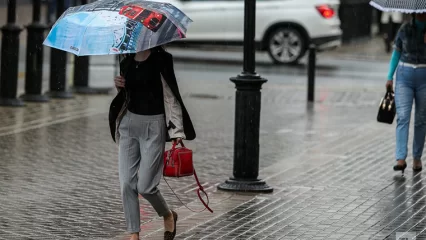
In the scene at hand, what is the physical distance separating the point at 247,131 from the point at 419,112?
2110mm

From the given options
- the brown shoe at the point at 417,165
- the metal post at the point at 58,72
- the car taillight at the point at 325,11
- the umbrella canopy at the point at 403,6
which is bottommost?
the brown shoe at the point at 417,165

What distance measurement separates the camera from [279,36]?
24.1 meters

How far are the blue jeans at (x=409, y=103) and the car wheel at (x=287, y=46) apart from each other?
12.8 m

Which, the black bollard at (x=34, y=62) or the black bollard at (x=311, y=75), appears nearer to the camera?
the black bollard at (x=34, y=62)

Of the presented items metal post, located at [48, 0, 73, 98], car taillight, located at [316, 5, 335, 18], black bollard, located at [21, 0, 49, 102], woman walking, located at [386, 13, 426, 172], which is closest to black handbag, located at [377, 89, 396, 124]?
woman walking, located at [386, 13, 426, 172]

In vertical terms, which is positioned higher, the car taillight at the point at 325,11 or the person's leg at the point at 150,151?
the car taillight at the point at 325,11

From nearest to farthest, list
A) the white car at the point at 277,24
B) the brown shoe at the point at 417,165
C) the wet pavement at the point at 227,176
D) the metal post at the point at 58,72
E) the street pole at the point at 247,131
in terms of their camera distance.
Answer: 1. the wet pavement at the point at 227,176
2. the street pole at the point at 247,131
3. the brown shoe at the point at 417,165
4. the metal post at the point at 58,72
5. the white car at the point at 277,24

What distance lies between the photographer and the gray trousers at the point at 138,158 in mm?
7523

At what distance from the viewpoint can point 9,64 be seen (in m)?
15.4

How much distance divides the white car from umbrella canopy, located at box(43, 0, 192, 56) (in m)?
16.5

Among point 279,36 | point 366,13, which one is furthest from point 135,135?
point 366,13

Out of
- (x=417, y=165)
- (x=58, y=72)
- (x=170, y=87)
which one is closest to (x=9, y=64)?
(x=58, y=72)

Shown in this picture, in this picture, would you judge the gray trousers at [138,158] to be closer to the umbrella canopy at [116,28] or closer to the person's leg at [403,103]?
the umbrella canopy at [116,28]

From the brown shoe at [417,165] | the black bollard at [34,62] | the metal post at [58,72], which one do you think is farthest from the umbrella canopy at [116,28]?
the metal post at [58,72]
